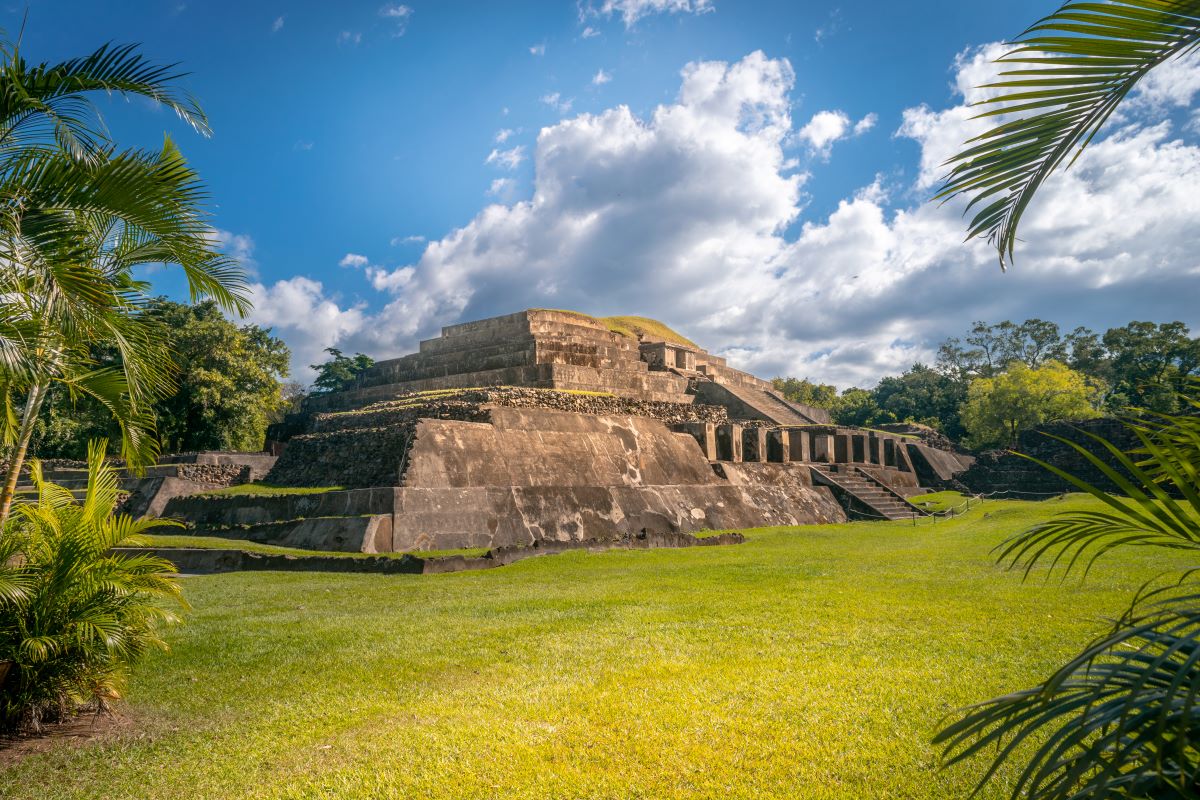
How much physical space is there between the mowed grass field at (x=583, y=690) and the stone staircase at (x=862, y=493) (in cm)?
989

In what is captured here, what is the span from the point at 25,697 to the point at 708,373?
25145 millimetres

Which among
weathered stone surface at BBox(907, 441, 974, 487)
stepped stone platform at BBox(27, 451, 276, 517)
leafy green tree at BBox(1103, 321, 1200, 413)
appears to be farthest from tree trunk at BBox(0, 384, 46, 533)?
leafy green tree at BBox(1103, 321, 1200, 413)

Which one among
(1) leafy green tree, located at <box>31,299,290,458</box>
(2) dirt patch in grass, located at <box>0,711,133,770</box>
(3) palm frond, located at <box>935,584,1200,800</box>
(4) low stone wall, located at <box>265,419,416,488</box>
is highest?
(1) leafy green tree, located at <box>31,299,290,458</box>

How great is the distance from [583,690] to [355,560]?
19.8 ft

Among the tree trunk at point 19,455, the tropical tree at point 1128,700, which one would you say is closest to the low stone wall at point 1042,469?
the tropical tree at point 1128,700

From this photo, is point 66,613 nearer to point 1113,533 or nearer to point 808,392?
point 1113,533

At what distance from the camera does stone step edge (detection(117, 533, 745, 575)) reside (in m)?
8.53

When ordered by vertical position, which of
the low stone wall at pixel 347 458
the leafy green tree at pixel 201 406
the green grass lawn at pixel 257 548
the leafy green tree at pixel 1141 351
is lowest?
the green grass lawn at pixel 257 548

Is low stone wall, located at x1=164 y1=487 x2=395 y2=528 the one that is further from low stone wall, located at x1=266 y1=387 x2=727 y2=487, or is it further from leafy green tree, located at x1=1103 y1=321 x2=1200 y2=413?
leafy green tree, located at x1=1103 y1=321 x2=1200 y2=413

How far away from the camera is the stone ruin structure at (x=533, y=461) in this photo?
1073 centimetres

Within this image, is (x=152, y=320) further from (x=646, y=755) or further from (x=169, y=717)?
(x=646, y=755)

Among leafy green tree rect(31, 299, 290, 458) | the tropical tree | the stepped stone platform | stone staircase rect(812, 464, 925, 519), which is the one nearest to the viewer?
the tropical tree

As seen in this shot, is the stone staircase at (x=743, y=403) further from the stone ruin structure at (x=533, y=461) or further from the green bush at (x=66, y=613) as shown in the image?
the green bush at (x=66, y=613)

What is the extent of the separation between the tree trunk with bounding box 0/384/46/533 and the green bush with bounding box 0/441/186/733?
10 cm
